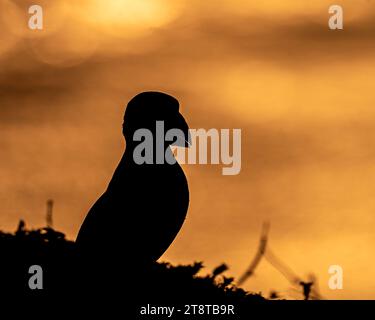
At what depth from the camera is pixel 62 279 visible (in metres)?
4.59

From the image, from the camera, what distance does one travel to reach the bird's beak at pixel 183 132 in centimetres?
652

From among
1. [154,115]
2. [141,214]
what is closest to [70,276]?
[141,214]

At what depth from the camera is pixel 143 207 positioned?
6.28 metres

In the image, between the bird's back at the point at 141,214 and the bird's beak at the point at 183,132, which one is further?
the bird's beak at the point at 183,132

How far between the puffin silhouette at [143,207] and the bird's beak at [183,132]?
0.04 ft

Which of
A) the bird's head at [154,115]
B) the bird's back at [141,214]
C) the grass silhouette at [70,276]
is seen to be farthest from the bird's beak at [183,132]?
the grass silhouette at [70,276]

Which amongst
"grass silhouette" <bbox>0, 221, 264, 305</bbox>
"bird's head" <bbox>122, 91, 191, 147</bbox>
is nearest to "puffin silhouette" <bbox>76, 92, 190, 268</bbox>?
"bird's head" <bbox>122, 91, 191, 147</bbox>

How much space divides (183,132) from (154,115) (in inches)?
11.6

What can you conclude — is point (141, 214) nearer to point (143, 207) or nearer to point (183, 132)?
point (143, 207)

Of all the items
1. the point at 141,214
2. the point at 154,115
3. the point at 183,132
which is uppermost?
the point at 154,115

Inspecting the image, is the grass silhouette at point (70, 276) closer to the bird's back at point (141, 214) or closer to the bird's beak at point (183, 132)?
the bird's back at point (141, 214)
